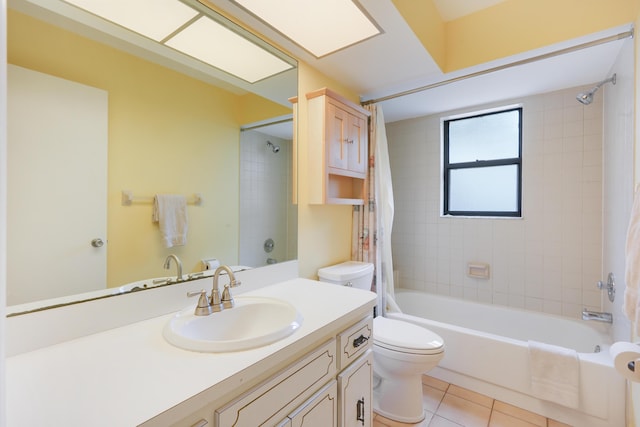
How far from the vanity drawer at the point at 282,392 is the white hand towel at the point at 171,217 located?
0.68 m

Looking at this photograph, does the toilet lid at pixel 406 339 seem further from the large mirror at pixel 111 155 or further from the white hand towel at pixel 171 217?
the white hand towel at pixel 171 217

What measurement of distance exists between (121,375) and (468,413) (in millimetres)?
1912

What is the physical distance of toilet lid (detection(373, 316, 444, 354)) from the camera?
5.12 ft

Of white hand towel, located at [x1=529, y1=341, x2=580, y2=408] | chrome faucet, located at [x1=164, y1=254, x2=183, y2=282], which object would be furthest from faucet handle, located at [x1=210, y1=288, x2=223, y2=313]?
white hand towel, located at [x1=529, y1=341, x2=580, y2=408]

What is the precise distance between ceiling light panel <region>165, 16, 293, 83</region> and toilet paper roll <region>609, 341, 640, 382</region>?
6.53 ft

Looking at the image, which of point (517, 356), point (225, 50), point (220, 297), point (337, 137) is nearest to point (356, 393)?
point (220, 297)

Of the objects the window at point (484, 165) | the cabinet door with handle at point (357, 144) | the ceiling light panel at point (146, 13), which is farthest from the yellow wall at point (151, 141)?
the window at point (484, 165)

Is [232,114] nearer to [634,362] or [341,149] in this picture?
[341,149]

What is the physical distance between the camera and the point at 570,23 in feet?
4.96

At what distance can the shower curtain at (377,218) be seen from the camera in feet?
7.21

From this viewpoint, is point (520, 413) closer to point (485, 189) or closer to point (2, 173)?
point (485, 189)

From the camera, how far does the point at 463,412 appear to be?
1701 mm

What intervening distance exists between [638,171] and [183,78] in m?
2.15

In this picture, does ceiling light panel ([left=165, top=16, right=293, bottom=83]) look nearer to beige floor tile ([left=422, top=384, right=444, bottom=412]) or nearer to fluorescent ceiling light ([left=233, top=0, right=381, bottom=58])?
fluorescent ceiling light ([left=233, top=0, right=381, bottom=58])
